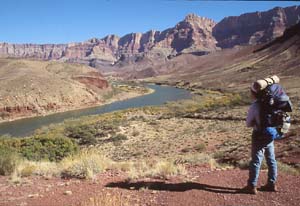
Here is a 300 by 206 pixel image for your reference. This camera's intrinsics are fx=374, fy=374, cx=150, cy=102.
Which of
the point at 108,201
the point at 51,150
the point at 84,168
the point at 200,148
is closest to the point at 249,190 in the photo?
the point at 108,201

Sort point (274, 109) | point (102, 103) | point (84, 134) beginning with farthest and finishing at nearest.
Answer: point (102, 103), point (84, 134), point (274, 109)

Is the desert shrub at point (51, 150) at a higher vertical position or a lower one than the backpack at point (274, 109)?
lower

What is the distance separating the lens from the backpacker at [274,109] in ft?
20.1

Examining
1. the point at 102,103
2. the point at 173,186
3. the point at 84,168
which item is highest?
the point at 102,103

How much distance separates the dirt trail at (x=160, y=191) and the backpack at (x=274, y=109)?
3.58ft

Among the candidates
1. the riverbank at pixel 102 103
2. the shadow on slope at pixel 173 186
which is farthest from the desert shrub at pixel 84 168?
the riverbank at pixel 102 103

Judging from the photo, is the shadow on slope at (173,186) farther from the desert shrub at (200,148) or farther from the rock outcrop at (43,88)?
the rock outcrop at (43,88)

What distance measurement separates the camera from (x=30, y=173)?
8758mm

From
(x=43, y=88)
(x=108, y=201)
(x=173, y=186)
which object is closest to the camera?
(x=108, y=201)

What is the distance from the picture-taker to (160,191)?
22.2ft

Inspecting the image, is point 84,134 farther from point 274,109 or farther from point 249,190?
point 274,109

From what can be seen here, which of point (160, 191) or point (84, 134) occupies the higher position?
point (84, 134)

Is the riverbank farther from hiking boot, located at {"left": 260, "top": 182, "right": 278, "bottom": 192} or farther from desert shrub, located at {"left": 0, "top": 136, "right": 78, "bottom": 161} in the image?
hiking boot, located at {"left": 260, "top": 182, "right": 278, "bottom": 192}

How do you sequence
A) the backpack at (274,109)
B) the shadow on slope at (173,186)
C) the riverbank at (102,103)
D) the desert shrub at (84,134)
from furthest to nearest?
the riverbank at (102,103) → the desert shrub at (84,134) → the shadow on slope at (173,186) → the backpack at (274,109)
